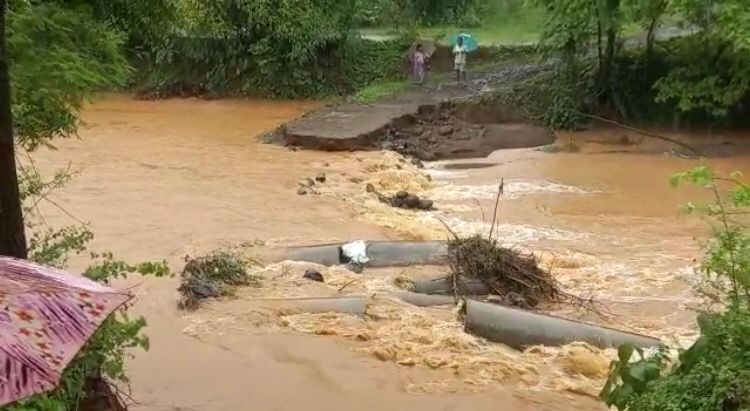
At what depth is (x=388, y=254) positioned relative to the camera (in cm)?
1167

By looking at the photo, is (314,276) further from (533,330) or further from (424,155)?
(424,155)

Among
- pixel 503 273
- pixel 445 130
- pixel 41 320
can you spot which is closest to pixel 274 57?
pixel 445 130

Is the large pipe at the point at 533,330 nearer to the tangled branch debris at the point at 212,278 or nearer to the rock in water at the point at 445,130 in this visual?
the tangled branch debris at the point at 212,278

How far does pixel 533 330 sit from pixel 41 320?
6.01 m

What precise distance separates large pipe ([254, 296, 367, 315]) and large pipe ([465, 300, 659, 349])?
1.15m

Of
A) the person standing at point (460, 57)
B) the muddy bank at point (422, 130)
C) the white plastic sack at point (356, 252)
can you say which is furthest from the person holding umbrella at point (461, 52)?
the white plastic sack at point (356, 252)

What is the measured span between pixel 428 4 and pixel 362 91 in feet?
31.2

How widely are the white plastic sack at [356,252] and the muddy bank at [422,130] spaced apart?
8535 millimetres

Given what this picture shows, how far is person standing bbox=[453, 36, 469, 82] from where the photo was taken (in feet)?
A: 85.9

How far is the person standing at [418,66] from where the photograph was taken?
86.9 feet

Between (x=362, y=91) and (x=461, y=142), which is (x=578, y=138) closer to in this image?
(x=461, y=142)

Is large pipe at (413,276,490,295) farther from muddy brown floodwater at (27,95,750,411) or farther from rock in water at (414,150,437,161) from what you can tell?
rock in water at (414,150,437,161)

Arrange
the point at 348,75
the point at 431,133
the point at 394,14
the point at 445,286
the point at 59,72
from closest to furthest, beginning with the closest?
the point at 59,72, the point at 445,286, the point at 431,133, the point at 348,75, the point at 394,14

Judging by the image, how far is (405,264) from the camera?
11.5 metres
